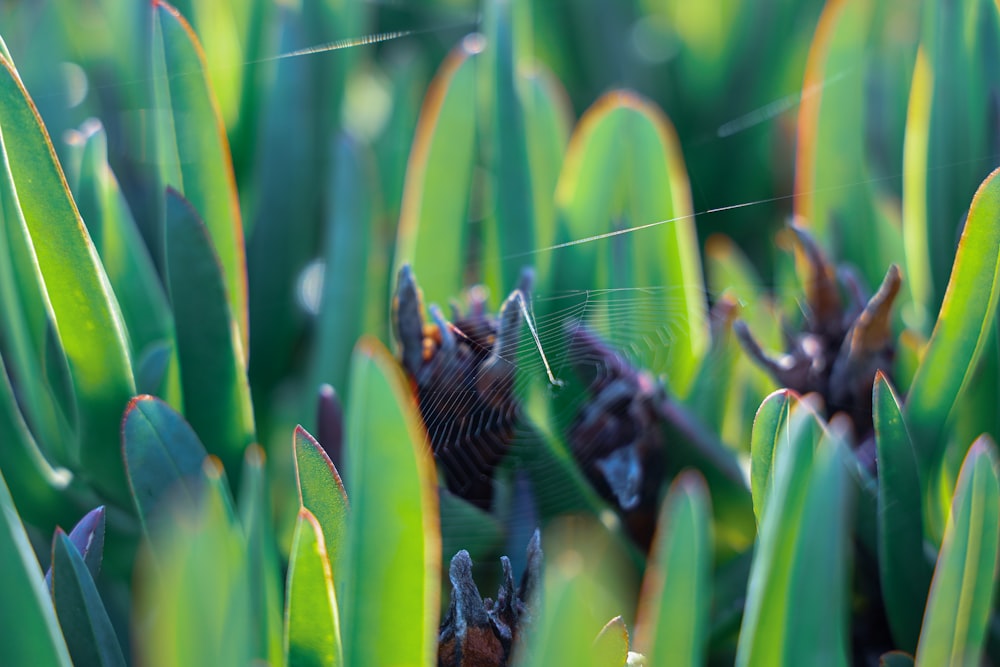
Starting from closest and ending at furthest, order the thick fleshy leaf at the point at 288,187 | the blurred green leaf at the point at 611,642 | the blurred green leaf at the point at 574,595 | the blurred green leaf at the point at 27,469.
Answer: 1. the blurred green leaf at the point at 574,595
2. the blurred green leaf at the point at 611,642
3. the blurred green leaf at the point at 27,469
4. the thick fleshy leaf at the point at 288,187

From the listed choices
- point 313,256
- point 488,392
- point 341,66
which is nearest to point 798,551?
point 488,392

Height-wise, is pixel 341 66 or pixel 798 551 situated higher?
pixel 341 66

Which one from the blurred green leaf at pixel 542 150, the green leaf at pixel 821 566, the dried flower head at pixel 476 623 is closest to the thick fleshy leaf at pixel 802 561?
the green leaf at pixel 821 566

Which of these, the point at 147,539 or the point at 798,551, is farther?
the point at 147,539

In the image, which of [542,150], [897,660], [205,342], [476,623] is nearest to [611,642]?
[476,623]

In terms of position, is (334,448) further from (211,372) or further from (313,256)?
(313,256)

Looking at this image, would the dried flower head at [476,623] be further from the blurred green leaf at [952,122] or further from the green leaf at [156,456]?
the blurred green leaf at [952,122]
